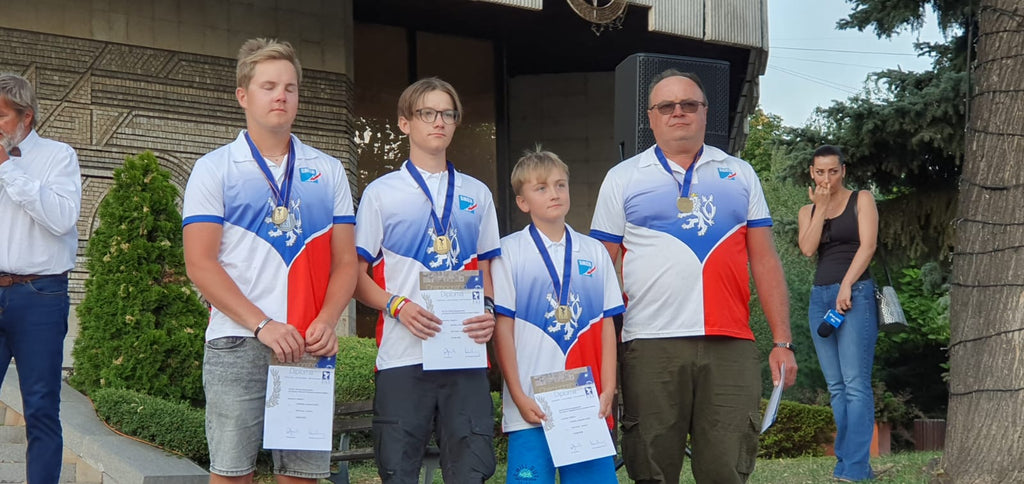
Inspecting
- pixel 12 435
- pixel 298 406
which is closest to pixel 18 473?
pixel 12 435

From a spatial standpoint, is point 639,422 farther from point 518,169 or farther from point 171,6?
point 171,6

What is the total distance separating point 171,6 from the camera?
40.8ft

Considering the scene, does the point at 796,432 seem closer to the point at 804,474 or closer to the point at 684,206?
the point at 804,474

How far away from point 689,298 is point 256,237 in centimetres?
176

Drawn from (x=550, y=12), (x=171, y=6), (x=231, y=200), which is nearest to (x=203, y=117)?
(x=171, y=6)

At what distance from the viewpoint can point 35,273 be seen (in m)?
4.66

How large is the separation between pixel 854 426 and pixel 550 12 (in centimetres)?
913

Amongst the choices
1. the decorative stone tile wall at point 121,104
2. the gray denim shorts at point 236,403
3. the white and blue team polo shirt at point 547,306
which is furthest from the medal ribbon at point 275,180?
the decorative stone tile wall at point 121,104

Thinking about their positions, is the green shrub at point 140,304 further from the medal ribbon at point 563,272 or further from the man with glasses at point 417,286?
the medal ribbon at point 563,272

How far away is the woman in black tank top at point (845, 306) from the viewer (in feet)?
21.9

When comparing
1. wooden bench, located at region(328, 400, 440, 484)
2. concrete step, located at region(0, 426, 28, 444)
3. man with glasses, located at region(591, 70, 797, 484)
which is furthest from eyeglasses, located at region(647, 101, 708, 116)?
concrete step, located at region(0, 426, 28, 444)

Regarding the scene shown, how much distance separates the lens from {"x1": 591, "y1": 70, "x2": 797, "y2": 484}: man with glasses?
177 inches

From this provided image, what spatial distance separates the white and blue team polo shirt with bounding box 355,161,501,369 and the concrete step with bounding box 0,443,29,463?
428 centimetres

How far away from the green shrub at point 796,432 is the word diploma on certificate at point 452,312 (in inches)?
456
